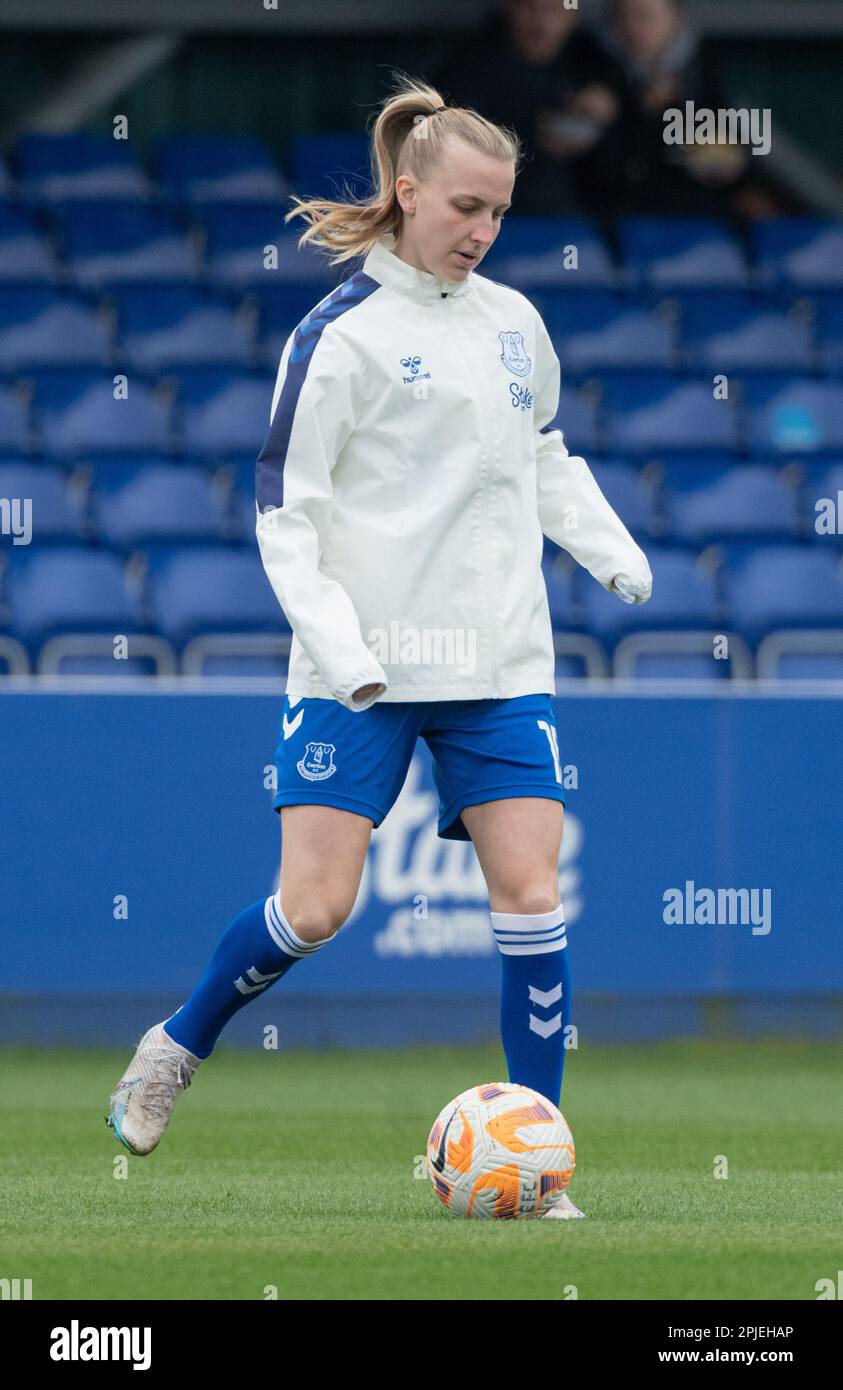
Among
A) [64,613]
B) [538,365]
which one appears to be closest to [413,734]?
[538,365]

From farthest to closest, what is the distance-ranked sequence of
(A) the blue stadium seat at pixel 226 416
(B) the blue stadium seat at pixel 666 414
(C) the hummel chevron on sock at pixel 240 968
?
(B) the blue stadium seat at pixel 666 414 < (A) the blue stadium seat at pixel 226 416 < (C) the hummel chevron on sock at pixel 240 968

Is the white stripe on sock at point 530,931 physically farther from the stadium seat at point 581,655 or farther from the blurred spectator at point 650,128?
the blurred spectator at point 650,128

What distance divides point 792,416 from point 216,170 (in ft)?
12.2

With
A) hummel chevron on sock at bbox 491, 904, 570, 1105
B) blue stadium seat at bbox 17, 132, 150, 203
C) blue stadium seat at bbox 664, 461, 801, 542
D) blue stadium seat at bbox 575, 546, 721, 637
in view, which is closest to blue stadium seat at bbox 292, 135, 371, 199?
blue stadium seat at bbox 17, 132, 150, 203

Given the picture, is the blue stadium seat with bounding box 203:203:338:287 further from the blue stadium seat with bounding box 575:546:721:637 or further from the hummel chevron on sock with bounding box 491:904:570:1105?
the hummel chevron on sock with bounding box 491:904:570:1105

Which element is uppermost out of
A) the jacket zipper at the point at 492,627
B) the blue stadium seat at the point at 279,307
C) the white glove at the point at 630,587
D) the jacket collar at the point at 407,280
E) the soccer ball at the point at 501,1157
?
the blue stadium seat at the point at 279,307

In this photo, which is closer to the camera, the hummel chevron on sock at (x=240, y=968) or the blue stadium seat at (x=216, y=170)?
the hummel chevron on sock at (x=240, y=968)

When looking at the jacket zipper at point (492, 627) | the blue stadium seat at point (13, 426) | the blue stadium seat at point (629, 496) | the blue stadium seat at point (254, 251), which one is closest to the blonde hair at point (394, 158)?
the jacket zipper at point (492, 627)

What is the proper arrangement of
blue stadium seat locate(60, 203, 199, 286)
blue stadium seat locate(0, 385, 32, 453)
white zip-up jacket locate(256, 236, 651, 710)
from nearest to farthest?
1. white zip-up jacket locate(256, 236, 651, 710)
2. blue stadium seat locate(0, 385, 32, 453)
3. blue stadium seat locate(60, 203, 199, 286)

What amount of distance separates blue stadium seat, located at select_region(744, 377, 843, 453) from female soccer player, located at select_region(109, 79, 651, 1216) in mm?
7664

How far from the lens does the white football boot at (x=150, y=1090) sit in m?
4.98

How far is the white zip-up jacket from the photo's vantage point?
478cm

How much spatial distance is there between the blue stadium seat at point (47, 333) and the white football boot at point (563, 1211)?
7.86 metres
